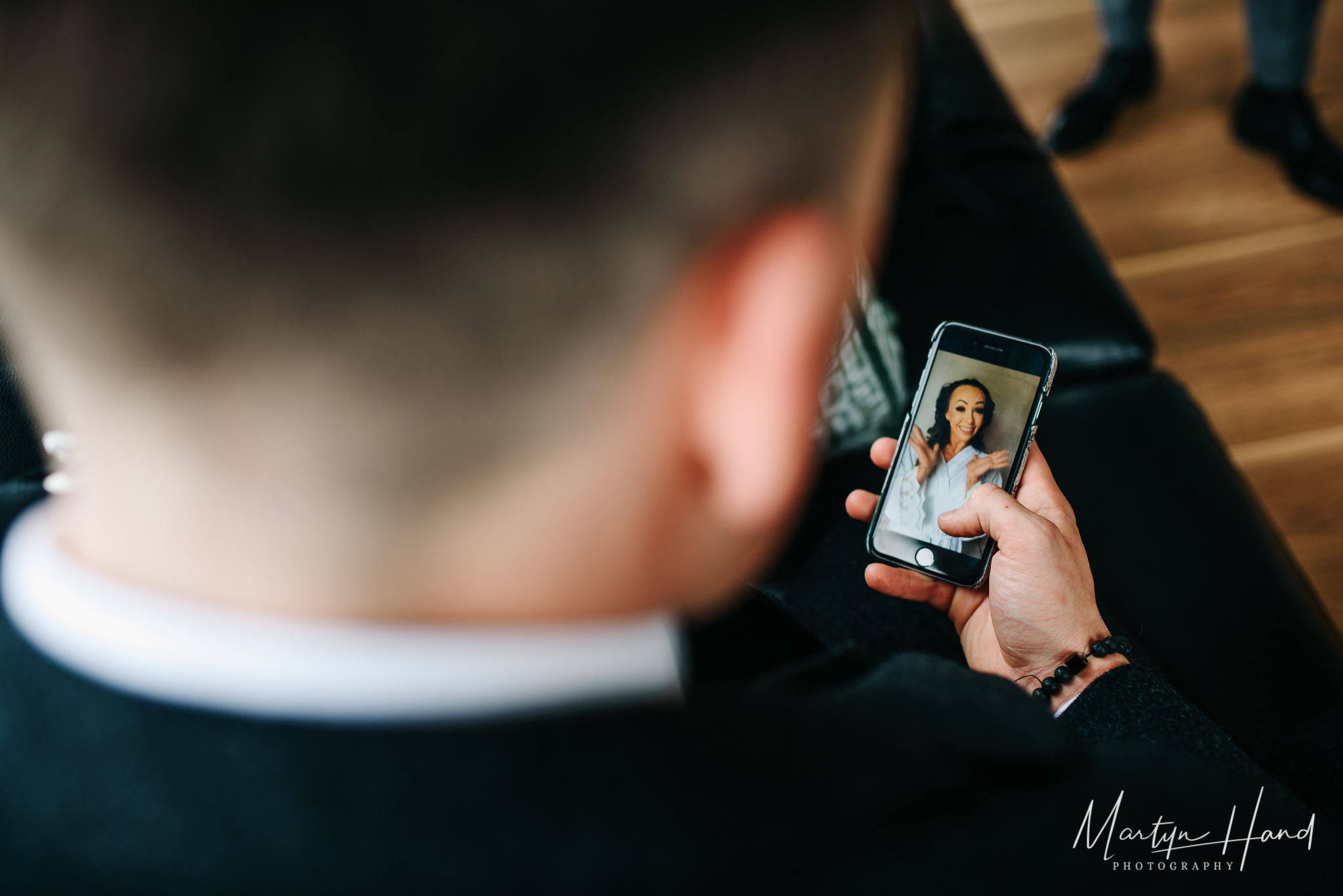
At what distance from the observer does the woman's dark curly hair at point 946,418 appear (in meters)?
0.75

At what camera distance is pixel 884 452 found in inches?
31.7

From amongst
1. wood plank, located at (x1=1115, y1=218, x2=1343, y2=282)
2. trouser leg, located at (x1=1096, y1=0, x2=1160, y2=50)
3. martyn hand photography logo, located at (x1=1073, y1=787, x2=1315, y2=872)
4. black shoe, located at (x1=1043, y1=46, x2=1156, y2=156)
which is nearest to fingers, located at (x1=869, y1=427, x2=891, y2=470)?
martyn hand photography logo, located at (x1=1073, y1=787, x2=1315, y2=872)

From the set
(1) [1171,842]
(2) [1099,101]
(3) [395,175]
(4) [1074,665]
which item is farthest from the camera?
(2) [1099,101]

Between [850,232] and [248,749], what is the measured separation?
0.27m

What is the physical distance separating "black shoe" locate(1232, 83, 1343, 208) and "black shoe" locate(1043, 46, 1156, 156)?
0.20 meters

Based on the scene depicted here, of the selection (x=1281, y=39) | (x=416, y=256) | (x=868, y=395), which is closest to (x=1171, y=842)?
(x=416, y=256)

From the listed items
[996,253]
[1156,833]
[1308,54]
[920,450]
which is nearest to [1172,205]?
[1308,54]

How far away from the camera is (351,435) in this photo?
0.26 meters

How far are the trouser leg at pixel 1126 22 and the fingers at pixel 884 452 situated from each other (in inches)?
48.7

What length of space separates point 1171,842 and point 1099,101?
1633 millimetres

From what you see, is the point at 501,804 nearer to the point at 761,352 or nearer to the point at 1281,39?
the point at 761,352

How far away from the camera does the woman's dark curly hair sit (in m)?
0.75

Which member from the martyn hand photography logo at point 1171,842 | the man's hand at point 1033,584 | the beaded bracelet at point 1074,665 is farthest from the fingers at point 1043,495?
the martyn hand photography logo at point 1171,842

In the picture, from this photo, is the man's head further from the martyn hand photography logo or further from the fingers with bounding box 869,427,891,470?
the fingers with bounding box 869,427,891,470
